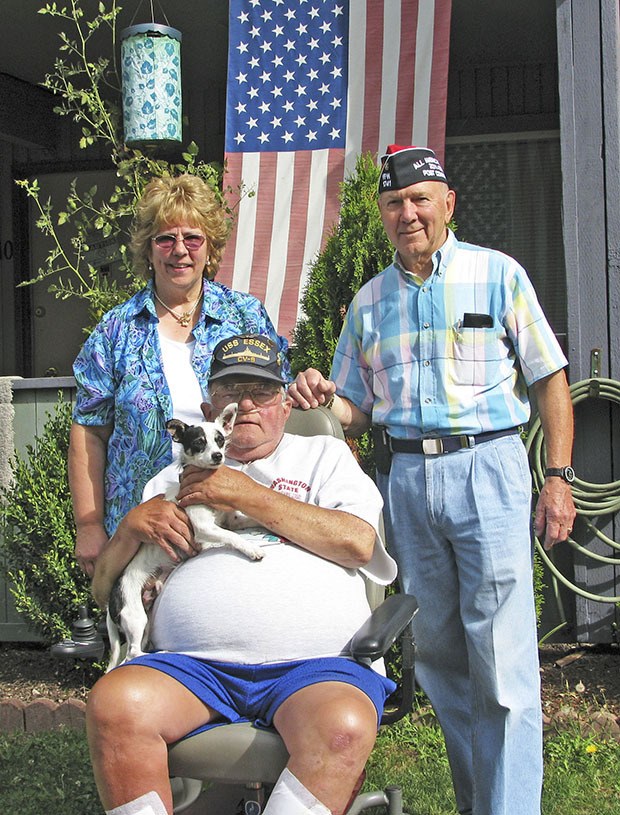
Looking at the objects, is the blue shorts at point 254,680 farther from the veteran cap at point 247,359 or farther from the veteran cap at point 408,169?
the veteran cap at point 408,169

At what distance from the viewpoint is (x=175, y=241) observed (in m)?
2.99

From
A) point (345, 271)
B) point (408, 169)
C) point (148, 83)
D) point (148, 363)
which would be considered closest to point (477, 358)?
point (408, 169)

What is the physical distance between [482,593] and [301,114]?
3396mm

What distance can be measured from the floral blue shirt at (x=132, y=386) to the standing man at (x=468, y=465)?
1.35 feet

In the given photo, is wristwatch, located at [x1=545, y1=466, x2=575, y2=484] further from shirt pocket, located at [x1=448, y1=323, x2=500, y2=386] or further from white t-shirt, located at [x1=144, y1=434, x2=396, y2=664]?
white t-shirt, located at [x1=144, y1=434, x2=396, y2=664]

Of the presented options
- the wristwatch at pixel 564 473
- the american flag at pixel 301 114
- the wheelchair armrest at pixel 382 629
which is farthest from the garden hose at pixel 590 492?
the wheelchair armrest at pixel 382 629

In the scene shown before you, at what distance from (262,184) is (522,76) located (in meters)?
2.48

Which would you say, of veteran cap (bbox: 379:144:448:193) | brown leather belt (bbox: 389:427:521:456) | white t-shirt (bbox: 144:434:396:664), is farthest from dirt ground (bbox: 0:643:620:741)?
veteran cap (bbox: 379:144:448:193)

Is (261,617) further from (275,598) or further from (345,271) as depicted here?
(345,271)

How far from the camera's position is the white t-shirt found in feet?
8.05

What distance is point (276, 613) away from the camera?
96.7 inches

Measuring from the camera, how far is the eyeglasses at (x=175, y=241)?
2991 millimetres

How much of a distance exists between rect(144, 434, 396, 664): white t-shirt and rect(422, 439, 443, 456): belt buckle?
0.26 meters

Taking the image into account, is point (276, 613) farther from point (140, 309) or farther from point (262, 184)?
point (262, 184)
